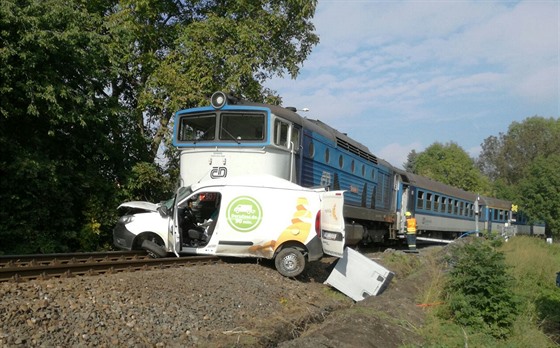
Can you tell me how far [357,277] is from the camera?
10461 mm

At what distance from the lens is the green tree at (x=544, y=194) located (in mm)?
47469

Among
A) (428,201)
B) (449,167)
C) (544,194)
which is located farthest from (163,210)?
(449,167)

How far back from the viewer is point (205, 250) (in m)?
10.1

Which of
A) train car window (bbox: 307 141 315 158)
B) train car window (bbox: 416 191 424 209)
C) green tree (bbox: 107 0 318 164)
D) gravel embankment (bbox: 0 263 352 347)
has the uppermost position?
green tree (bbox: 107 0 318 164)

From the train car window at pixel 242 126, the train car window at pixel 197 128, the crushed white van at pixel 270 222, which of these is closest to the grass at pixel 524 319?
the crushed white van at pixel 270 222

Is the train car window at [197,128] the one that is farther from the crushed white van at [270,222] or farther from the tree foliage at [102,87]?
the tree foliage at [102,87]

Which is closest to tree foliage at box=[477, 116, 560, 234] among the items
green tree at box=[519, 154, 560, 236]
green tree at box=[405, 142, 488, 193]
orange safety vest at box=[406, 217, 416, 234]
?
green tree at box=[519, 154, 560, 236]

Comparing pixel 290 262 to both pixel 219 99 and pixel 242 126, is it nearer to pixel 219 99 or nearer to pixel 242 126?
pixel 242 126

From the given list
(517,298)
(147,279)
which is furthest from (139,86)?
(517,298)

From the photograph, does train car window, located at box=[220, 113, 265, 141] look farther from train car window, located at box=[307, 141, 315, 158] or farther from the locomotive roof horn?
train car window, located at box=[307, 141, 315, 158]

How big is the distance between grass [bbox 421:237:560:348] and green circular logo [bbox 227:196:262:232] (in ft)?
11.2

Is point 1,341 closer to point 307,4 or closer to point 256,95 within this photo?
point 256,95

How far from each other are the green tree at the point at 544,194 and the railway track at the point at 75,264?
145 feet

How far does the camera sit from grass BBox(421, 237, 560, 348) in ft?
26.8
